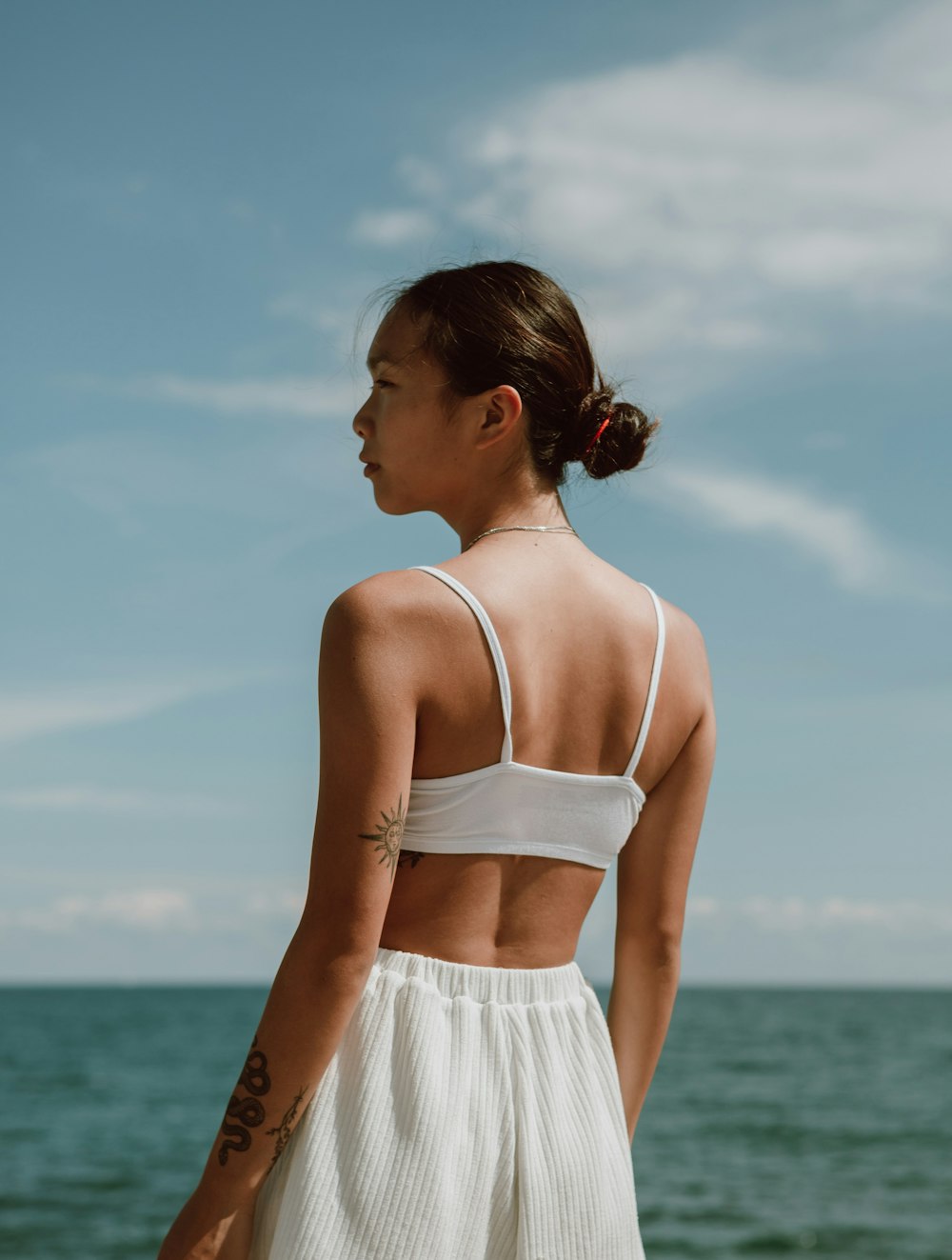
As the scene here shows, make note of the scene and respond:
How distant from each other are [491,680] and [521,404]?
1.32 feet

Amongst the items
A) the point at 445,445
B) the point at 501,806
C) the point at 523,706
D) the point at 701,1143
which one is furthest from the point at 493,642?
the point at 701,1143

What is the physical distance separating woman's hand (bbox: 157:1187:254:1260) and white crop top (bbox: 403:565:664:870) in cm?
47

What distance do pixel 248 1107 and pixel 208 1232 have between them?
0.50ft

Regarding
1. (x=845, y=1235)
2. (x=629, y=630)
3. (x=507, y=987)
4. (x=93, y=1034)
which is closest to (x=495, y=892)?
(x=507, y=987)

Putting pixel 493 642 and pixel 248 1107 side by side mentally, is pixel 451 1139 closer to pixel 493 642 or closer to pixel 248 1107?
pixel 248 1107

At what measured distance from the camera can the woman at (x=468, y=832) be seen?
1525 mm

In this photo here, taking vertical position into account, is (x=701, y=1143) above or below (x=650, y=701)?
below

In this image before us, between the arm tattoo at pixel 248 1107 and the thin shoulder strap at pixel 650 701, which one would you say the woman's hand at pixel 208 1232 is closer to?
the arm tattoo at pixel 248 1107

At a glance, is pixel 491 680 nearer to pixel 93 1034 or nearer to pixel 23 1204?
pixel 23 1204

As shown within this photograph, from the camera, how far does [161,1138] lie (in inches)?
1031

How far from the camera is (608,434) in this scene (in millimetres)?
1878

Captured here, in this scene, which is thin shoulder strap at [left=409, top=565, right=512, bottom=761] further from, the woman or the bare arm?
the bare arm

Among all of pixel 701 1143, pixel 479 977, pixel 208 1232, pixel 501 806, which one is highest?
pixel 501 806

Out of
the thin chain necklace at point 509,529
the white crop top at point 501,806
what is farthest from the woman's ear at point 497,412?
the white crop top at point 501,806
